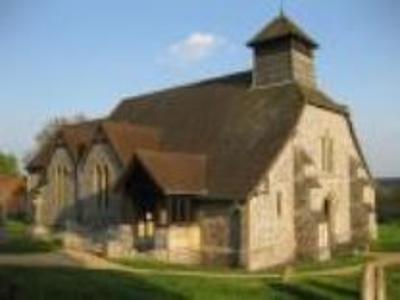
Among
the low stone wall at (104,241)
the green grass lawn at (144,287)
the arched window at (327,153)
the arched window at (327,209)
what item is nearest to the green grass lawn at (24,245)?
the low stone wall at (104,241)

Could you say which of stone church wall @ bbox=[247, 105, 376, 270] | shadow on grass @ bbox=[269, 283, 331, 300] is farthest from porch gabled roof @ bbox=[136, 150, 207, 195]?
shadow on grass @ bbox=[269, 283, 331, 300]

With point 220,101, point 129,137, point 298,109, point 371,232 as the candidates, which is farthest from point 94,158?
point 371,232

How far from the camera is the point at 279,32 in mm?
40656

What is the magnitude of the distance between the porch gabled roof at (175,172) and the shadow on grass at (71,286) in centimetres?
816

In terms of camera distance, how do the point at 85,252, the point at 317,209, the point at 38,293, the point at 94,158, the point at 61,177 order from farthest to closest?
the point at 61,177, the point at 94,158, the point at 317,209, the point at 85,252, the point at 38,293

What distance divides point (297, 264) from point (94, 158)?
12.3 metres

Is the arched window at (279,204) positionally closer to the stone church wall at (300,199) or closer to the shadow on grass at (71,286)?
the stone church wall at (300,199)

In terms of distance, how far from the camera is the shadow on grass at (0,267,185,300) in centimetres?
2422

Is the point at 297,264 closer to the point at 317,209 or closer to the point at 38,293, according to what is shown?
the point at 317,209

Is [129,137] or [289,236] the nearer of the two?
[289,236]

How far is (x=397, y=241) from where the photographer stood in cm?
4481

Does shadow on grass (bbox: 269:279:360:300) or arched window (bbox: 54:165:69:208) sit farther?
arched window (bbox: 54:165:69:208)

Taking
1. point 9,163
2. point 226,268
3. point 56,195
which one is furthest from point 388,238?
point 9,163

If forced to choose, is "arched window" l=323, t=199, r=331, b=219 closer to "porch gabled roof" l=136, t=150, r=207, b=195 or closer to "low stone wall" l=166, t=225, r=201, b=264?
"porch gabled roof" l=136, t=150, r=207, b=195
